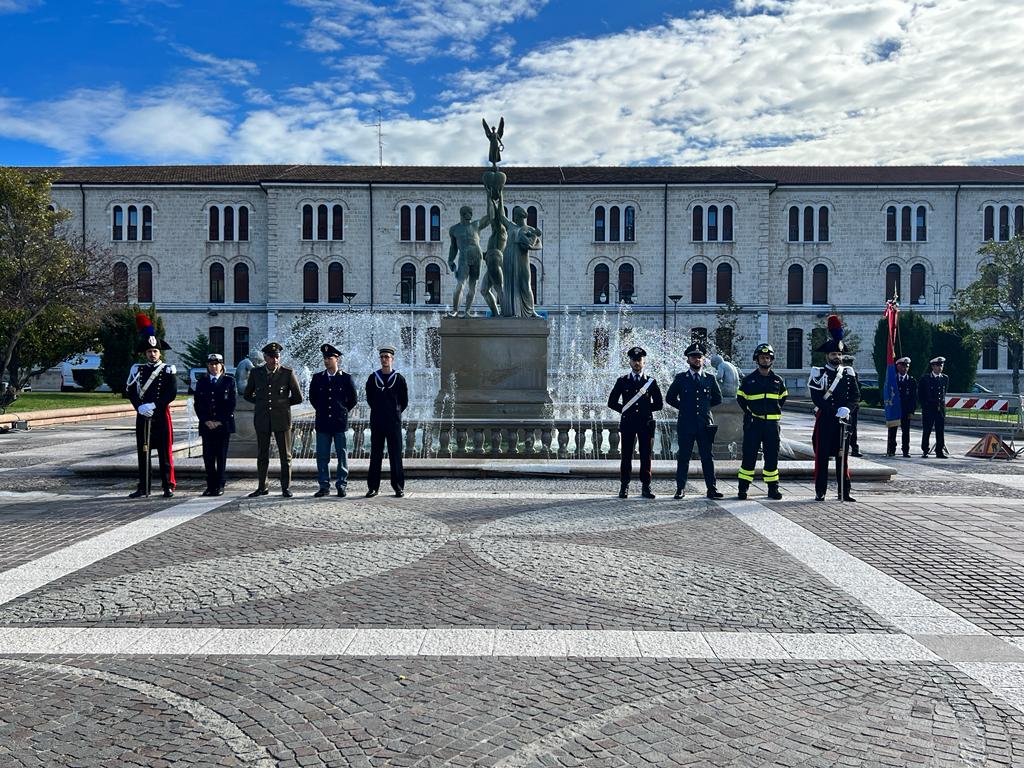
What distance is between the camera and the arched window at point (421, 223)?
5209 cm

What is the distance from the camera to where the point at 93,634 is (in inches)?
191

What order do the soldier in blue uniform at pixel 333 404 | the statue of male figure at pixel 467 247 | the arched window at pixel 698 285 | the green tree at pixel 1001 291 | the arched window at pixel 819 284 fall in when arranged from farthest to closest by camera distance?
1. the arched window at pixel 819 284
2. the arched window at pixel 698 285
3. the green tree at pixel 1001 291
4. the statue of male figure at pixel 467 247
5. the soldier in blue uniform at pixel 333 404

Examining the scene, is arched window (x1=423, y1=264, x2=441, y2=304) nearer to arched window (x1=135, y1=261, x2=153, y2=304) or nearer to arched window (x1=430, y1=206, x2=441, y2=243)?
arched window (x1=430, y1=206, x2=441, y2=243)

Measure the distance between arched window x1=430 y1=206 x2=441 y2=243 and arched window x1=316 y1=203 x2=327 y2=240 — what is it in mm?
6845

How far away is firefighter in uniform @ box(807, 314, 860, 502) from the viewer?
1004 centimetres

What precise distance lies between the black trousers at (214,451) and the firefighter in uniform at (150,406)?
1.55 ft

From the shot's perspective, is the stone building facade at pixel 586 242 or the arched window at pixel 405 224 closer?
the stone building facade at pixel 586 242

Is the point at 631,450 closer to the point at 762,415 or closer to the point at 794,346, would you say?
the point at 762,415

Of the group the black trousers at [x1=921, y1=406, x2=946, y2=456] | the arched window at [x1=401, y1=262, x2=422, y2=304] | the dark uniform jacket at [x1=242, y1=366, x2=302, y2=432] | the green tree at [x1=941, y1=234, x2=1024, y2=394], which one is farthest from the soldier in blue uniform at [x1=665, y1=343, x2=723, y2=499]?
the arched window at [x1=401, y1=262, x2=422, y2=304]

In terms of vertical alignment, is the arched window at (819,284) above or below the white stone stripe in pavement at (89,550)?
above

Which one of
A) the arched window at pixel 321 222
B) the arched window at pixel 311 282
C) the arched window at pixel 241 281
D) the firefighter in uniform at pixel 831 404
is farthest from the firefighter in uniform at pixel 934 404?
the arched window at pixel 241 281

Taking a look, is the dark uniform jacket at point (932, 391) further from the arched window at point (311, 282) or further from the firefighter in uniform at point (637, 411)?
the arched window at point (311, 282)

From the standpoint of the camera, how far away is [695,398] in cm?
1016

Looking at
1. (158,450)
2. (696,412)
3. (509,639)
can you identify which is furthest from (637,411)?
(158,450)
